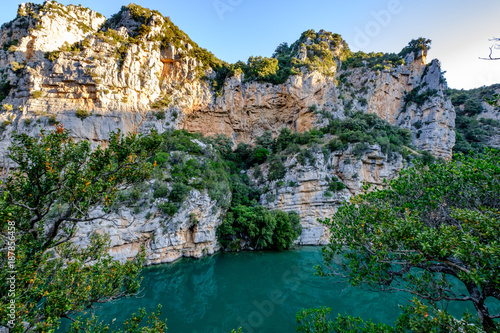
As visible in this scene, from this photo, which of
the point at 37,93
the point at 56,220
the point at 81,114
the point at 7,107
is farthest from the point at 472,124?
the point at 7,107

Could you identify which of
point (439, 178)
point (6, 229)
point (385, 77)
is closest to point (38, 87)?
point (6, 229)

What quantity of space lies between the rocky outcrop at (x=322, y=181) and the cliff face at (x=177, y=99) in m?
0.12

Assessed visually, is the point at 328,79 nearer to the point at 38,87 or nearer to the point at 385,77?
the point at 385,77

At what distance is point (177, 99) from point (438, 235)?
3062 centimetres

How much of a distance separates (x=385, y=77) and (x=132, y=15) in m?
41.5

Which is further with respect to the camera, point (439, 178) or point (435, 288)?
point (439, 178)

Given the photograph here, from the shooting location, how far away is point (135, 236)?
1451cm

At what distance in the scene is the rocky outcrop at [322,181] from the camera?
74.0 ft

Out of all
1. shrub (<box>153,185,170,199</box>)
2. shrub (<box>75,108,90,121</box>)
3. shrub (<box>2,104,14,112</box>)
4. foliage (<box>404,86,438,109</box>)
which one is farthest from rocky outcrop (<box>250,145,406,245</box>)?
shrub (<box>2,104,14,112</box>)

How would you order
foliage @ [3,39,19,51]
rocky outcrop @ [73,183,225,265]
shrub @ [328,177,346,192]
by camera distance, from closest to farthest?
rocky outcrop @ [73,183,225,265] → shrub @ [328,177,346,192] → foliage @ [3,39,19,51]

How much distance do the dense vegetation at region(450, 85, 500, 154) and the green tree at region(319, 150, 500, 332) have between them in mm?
37606

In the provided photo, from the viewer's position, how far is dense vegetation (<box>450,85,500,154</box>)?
33.4m

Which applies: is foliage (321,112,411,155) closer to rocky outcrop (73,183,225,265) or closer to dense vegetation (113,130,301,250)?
dense vegetation (113,130,301,250)

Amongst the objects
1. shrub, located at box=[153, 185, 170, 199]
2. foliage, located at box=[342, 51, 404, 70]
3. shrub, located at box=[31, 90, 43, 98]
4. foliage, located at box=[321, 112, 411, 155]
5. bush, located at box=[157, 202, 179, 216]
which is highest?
foliage, located at box=[342, 51, 404, 70]
